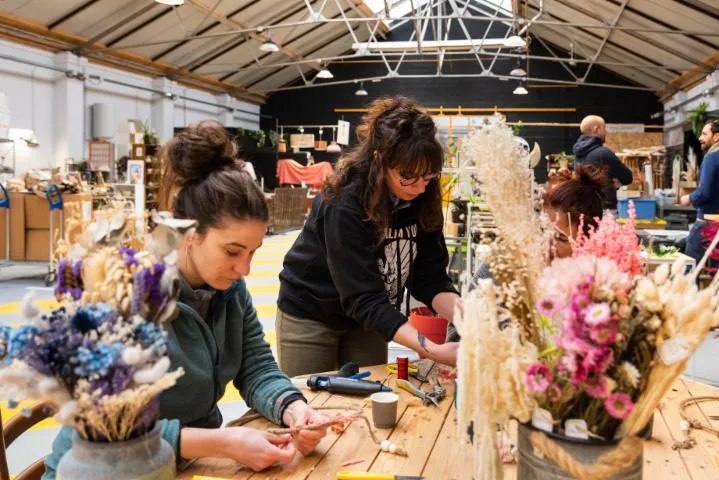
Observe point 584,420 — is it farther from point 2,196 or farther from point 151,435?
point 2,196

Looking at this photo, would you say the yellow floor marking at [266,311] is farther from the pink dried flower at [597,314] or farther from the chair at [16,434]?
the pink dried flower at [597,314]

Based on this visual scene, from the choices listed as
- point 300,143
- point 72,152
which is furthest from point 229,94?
point 72,152

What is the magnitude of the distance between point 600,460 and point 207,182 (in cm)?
103

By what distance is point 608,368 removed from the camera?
2.98 feet

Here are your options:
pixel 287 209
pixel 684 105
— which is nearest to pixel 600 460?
pixel 287 209

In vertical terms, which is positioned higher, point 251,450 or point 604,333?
point 604,333

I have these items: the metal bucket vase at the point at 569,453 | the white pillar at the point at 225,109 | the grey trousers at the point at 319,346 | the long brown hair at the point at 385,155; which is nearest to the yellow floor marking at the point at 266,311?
the grey trousers at the point at 319,346

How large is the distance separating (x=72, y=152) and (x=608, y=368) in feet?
44.5

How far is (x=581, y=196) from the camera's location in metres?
2.38

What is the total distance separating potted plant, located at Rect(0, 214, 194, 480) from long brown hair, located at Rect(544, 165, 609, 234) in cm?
176

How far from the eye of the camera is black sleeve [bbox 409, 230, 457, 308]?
2.38 metres

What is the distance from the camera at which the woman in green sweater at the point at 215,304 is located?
139cm

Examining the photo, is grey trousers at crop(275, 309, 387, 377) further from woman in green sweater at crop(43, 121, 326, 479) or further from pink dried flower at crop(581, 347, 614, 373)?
pink dried flower at crop(581, 347, 614, 373)

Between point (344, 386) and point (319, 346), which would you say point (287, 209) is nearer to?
point (319, 346)
